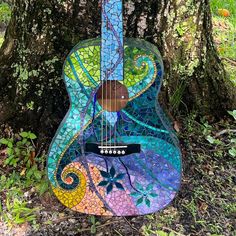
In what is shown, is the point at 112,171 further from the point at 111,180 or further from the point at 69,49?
the point at 69,49

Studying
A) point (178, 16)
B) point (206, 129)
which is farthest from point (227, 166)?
point (178, 16)

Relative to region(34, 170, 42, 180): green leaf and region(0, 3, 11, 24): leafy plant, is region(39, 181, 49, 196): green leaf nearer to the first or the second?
region(34, 170, 42, 180): green leaf

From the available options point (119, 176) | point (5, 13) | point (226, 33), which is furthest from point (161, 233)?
point (5, 13)

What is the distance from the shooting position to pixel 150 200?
2084mm

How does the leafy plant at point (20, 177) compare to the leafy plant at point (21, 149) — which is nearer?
the leafy plant at point (20, 177)

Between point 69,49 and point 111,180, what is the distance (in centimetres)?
64

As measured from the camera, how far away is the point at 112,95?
2.01m

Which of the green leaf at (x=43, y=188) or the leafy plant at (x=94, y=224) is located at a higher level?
the green leaf at (x=43, y=188)

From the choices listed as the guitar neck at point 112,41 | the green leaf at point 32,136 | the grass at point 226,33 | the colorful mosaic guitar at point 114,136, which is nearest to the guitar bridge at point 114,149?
the colorful mosaic guitar at point 114,136

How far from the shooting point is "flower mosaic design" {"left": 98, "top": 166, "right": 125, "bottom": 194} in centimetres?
208

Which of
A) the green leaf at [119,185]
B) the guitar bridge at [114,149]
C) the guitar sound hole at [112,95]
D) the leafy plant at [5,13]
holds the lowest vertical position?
the green leaf at [119,185]

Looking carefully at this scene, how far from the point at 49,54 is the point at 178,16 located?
63 centimetres

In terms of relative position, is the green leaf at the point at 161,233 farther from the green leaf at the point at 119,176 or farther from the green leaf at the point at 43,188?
the green leaf at the point at 43,188

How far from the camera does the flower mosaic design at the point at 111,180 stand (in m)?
2.08
